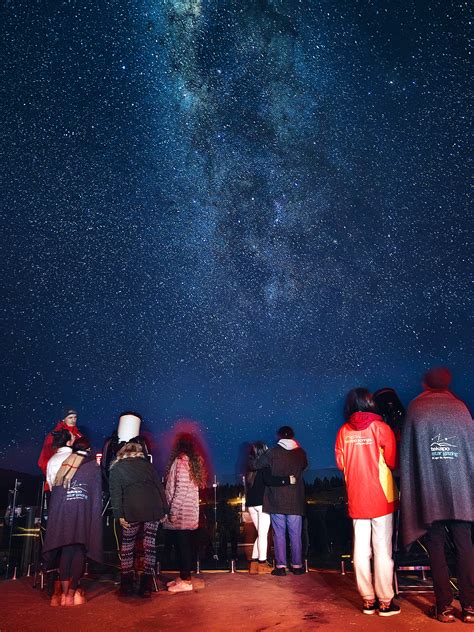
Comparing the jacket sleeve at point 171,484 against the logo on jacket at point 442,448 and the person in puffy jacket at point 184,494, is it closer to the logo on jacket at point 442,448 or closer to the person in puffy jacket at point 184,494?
the person in puffy jacket at point 184,494

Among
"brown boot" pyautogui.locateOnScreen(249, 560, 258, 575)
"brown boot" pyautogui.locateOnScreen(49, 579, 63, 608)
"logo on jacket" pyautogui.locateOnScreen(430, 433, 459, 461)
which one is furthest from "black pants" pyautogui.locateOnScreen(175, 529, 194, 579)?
"logo on jacket" pyautogui.locateOnScreen(430, 433, 459, 461)

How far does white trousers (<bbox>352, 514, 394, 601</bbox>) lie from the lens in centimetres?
472

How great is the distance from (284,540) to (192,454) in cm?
240

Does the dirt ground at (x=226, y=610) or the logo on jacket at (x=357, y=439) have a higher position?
the logo on jacket at (x=357, y=439)

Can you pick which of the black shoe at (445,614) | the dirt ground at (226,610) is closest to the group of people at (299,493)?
the black shoe at (445,614)

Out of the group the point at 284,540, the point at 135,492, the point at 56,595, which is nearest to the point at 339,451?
the point at 135,492

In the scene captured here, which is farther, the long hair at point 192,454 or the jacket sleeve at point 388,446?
the long hair at point 192,454

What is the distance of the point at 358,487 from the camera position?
495cm

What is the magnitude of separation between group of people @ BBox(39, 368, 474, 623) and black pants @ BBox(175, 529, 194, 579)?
0.01 metres

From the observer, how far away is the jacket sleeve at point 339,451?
522 centimetres

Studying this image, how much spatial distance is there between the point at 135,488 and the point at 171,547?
5.83 m

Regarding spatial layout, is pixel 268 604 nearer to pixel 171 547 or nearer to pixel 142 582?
pixel 142 582

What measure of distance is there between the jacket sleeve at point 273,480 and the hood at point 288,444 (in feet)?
1.53

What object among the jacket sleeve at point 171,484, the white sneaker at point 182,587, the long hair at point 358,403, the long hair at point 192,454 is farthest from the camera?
the long hair at point 192,454
